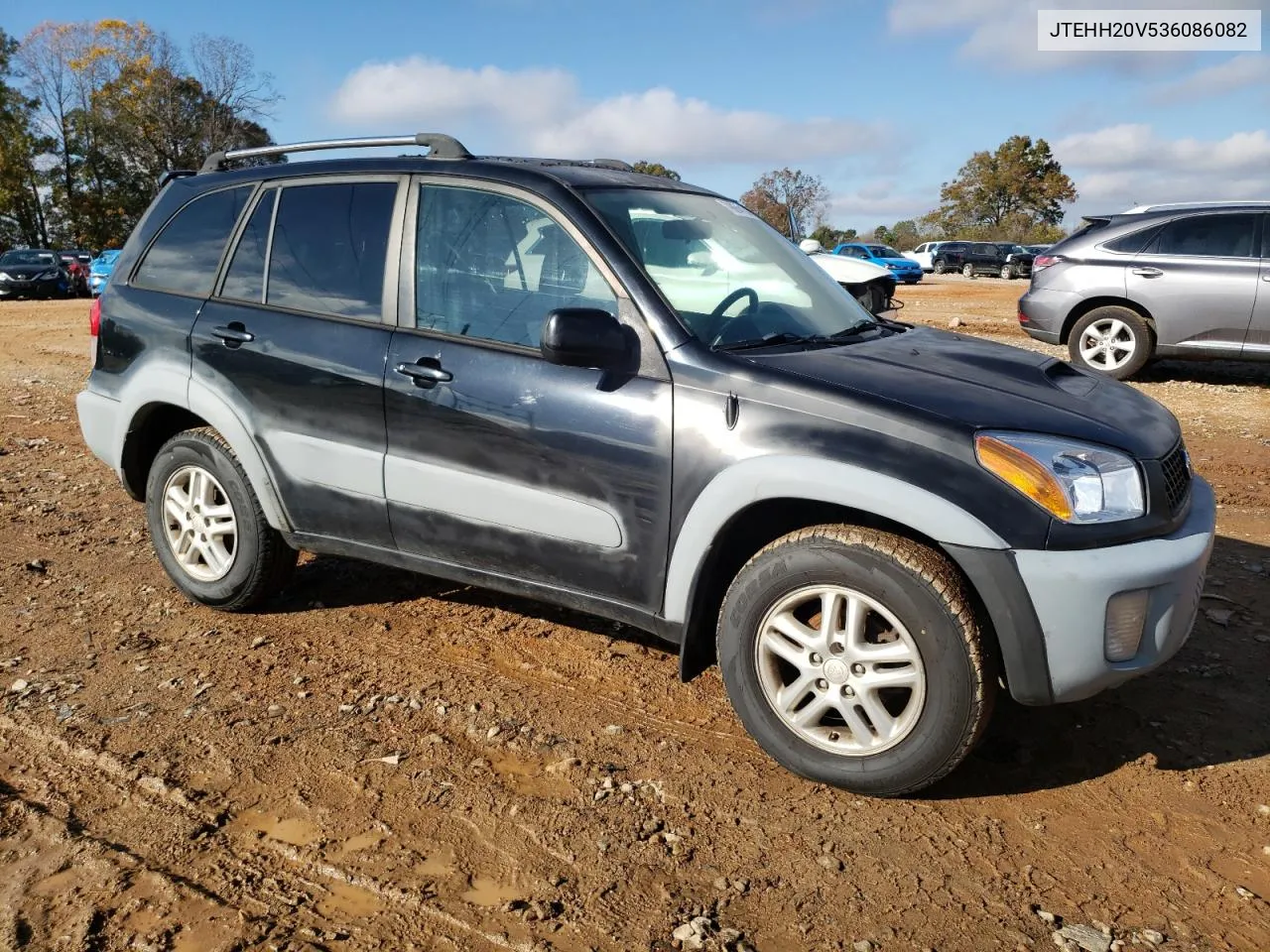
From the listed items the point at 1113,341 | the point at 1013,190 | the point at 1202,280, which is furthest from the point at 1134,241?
the point at 1013,190

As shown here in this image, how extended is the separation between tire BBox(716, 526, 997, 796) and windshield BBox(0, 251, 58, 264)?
29.5 meters

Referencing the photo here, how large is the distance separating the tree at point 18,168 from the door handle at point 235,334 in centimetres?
4876

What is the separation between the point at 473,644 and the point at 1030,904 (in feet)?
7.53

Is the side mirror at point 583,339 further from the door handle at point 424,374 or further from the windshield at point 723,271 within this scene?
the door handle at point 424,374

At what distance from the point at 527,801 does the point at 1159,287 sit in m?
9.05

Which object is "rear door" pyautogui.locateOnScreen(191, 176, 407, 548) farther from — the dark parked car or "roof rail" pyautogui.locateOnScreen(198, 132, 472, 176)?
the dark parked car

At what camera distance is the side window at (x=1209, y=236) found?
9656 millimetres

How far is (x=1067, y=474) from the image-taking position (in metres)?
2.86

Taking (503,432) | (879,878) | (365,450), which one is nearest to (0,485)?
(365,450)

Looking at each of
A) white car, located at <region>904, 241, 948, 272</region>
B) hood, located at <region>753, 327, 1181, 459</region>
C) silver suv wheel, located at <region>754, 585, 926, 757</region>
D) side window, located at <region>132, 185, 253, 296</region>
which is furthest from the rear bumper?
white car, located at <region>904, 241, 948, 272</region>

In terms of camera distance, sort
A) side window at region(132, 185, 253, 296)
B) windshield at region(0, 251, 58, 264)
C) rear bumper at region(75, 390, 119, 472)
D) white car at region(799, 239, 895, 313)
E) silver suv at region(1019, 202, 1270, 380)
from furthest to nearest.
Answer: windshield at region(0, 251, 58, 264) < silver suv at region(1019, 202, 1270, 380) < white car at region(799, 239, 895, 313) < rear bumper at region(75, 390, 119, 472) < side window at region(132, 185, 253, 296)

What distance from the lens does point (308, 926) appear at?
2.51 m

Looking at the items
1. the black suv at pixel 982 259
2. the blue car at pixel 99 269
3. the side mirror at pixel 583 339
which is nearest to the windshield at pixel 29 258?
the blue car at pixel 99 269

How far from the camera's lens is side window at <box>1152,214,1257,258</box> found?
9.66 meters
